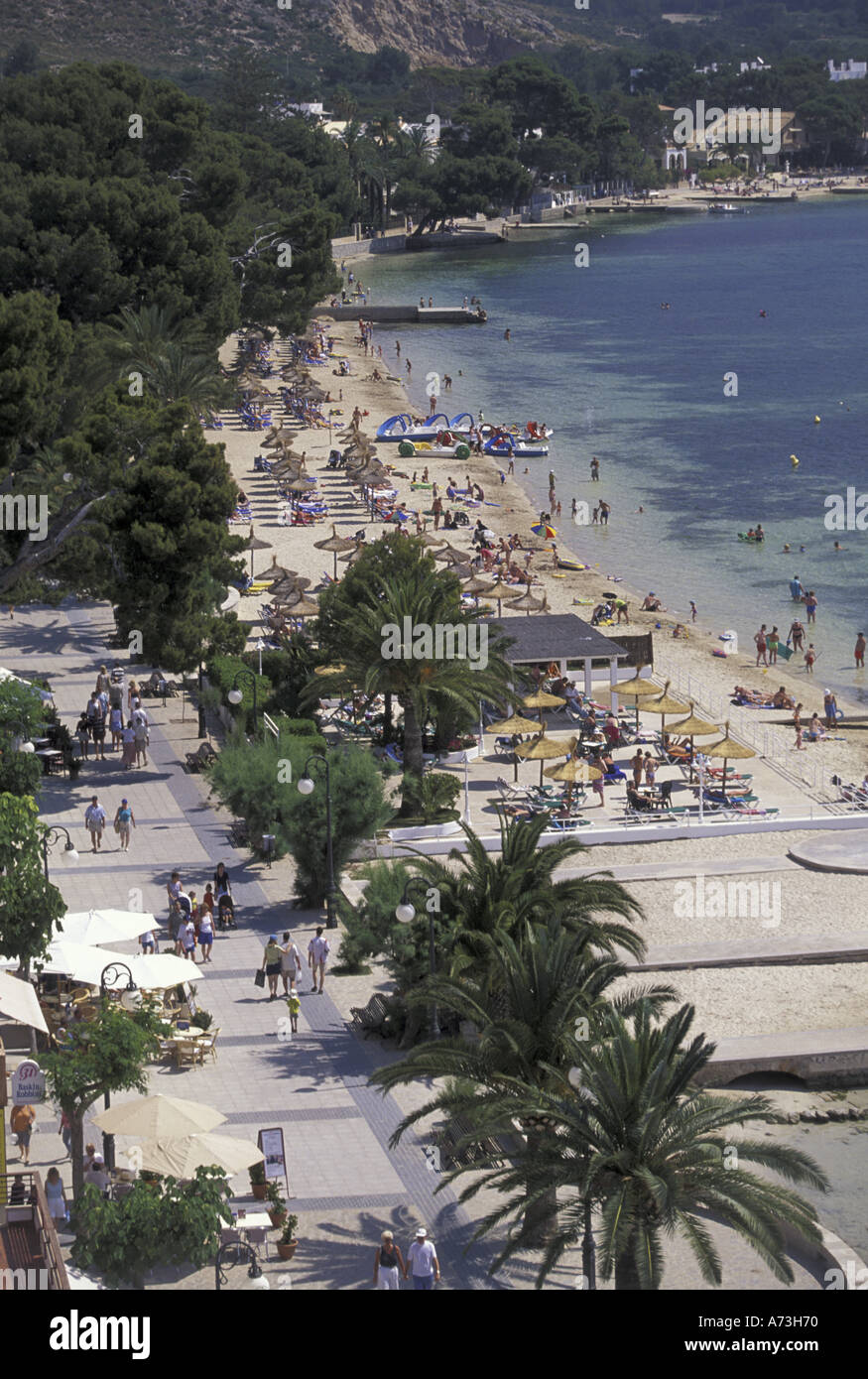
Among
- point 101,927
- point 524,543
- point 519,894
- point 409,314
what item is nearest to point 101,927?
point 101,927

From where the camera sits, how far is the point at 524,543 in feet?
182

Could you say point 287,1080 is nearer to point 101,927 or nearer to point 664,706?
point 101,927

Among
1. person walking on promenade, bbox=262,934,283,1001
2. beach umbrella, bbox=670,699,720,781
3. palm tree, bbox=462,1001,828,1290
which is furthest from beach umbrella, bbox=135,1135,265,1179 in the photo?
beach umbrella, bbox=670,699,720,781

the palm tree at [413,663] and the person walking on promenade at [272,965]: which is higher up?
the palm tree at [413,663]

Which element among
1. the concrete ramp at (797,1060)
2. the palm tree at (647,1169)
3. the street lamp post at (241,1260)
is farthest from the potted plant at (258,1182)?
the concrete ramp at (797,1060)

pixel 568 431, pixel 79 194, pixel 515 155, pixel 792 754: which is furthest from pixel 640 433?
pixel 515 155

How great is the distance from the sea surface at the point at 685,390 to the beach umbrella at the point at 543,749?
11942mm

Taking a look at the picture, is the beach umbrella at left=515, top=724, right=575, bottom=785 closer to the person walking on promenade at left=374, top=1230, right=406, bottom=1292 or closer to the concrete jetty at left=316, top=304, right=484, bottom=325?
the person walking on promenade at left=374, top=1230, right=406, bottom=1292

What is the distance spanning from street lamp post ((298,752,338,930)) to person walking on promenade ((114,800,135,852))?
10.7ft

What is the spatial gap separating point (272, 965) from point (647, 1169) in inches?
382

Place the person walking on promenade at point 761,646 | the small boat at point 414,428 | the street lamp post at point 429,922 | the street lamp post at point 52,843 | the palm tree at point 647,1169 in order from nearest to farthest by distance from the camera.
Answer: the palm tree at point 647,1169, the street lamp post at point 52,843, the street lamp post at point 429,922, the person walking on promenade at point 761,646, the small boat at point 414,428

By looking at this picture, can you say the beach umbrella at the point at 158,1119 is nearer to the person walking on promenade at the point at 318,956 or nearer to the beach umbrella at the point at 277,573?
the person walking on promenade at the point at 318,956

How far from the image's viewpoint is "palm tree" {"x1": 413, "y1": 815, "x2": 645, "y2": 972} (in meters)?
21.4

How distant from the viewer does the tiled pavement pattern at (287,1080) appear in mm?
17516
